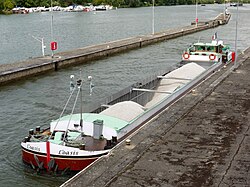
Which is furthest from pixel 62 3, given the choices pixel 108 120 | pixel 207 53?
pixel 108 120

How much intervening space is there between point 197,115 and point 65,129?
573 centimetres

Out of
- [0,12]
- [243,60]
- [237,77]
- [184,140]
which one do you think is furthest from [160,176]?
[0,12]

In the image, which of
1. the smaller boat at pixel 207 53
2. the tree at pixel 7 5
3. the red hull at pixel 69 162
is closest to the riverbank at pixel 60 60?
the smaller boat at pixel 207 53

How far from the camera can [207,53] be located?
120ft

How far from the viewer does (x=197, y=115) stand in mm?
18594

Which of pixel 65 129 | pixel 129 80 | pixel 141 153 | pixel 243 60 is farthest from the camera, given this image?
pixel 243 60

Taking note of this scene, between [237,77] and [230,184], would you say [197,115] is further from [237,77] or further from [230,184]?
[237,77]

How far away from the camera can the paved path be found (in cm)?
1232

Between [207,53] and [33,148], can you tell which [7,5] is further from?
[33,148]

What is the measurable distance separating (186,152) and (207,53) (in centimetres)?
2356

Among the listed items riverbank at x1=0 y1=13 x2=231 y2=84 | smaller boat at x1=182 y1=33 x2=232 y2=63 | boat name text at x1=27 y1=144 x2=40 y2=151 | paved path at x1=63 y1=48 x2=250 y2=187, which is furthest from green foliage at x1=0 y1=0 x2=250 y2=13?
boat name text at x1=27 y1=144 x2=40 y2=151

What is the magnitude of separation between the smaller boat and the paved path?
14304mm

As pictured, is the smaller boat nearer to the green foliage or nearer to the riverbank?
the riverbank

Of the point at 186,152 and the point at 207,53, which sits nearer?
the point at 186,152
